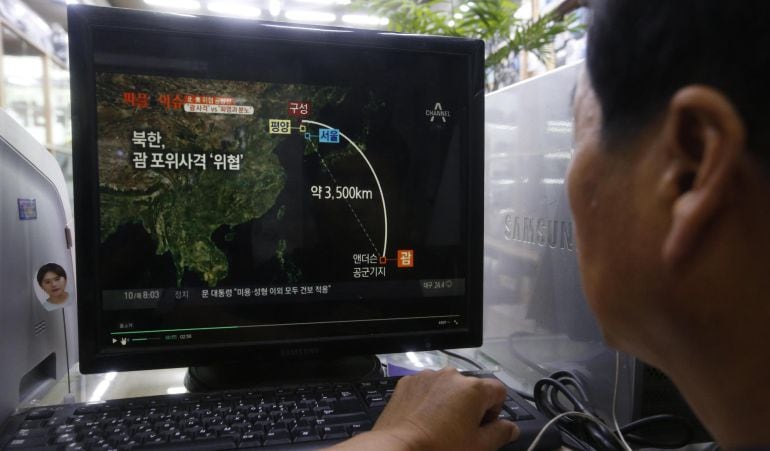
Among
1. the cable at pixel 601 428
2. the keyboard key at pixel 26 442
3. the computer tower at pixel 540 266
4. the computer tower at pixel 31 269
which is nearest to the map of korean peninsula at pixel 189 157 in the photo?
the computer tower at pixel 31 269

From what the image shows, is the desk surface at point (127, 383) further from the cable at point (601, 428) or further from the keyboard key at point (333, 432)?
the keyboard key at point (333, 432)

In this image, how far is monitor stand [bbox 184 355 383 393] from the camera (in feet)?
2.30

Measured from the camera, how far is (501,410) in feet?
1.87

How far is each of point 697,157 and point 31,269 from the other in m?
0.75

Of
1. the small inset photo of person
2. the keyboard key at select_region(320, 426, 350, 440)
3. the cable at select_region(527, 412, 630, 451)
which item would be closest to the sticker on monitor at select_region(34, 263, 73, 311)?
the small inset photo of person

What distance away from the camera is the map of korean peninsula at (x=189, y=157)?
2.07ft

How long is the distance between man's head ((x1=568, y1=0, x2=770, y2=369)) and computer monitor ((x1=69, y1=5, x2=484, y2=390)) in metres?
0.41

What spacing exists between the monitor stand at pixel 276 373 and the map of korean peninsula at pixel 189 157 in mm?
144

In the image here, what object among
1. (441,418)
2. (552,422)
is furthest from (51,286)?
(552,422)

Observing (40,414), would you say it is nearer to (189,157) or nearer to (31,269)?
(31,269)

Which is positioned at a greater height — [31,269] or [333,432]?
[31,269]

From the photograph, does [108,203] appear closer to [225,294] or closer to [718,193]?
[225,294]

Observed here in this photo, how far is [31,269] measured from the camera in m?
0.66

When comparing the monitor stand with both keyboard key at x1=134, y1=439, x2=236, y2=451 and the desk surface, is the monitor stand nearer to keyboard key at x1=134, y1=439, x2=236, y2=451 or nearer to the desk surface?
the desk surface
